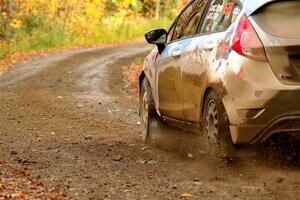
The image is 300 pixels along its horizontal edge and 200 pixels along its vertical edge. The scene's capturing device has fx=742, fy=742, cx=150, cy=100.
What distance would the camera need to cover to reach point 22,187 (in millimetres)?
6062

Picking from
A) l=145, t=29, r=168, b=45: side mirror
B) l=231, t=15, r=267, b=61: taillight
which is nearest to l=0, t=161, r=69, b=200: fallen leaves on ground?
l=231, t=15, r=267, b=61: taillight

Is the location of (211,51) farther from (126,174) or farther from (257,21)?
(126,174)

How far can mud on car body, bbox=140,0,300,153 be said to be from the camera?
5746 mm

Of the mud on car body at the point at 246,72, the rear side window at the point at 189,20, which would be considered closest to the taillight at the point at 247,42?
the mud on car body at the point at 246,72

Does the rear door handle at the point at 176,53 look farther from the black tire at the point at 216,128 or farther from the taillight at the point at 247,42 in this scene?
the taillight at the point at 247,42

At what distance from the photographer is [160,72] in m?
7.93

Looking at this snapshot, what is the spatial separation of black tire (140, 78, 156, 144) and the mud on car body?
154 cm

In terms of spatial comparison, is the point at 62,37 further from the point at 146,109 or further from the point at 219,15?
the point at 219,15

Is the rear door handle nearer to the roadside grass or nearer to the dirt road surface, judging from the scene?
the dirt road surface

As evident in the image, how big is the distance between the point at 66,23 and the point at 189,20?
94.6ft

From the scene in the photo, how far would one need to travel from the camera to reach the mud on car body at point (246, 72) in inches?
226

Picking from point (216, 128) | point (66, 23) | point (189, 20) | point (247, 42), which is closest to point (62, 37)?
point (66, 23)

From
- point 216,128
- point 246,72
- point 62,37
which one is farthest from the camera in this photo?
point 62,37

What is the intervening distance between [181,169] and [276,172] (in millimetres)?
941
